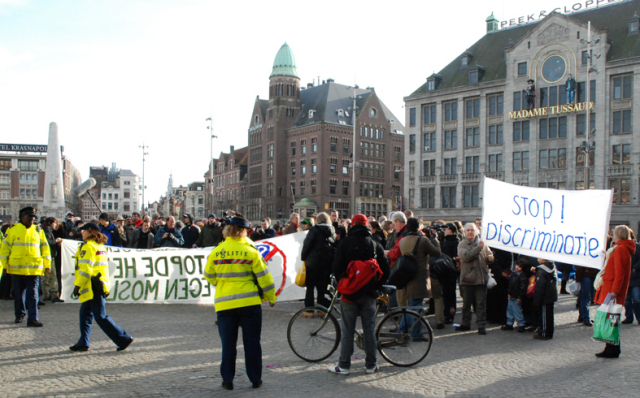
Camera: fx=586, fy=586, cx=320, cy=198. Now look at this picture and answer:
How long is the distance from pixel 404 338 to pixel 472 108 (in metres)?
58.8

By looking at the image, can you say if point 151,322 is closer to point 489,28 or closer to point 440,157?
point 440,157

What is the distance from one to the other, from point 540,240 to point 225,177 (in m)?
113

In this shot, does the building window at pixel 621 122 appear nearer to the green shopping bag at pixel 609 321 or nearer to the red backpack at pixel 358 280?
the green shopping bag at pixel 609 321

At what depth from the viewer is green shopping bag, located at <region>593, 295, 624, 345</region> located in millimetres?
8180

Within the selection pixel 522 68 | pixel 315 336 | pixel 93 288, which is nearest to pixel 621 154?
pixel 522 68

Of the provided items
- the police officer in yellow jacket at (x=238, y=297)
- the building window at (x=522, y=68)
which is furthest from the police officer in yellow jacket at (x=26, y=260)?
the building window at (x=522, y=68)

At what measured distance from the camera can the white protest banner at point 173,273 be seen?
1302cm

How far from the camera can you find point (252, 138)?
10775 cm

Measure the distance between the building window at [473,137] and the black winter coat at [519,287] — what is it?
2128 inches

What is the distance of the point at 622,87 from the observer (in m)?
52.3

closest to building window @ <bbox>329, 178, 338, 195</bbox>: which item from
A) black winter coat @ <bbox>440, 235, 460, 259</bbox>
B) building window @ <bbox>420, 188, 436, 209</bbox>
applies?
building window @ <bbox>420, 188, 436, 209</bbox>

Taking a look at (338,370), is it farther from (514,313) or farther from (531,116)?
(531,116)

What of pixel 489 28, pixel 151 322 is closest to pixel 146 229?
pixel 151 322

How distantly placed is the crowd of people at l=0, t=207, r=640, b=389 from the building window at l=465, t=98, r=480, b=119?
51.7 metres
